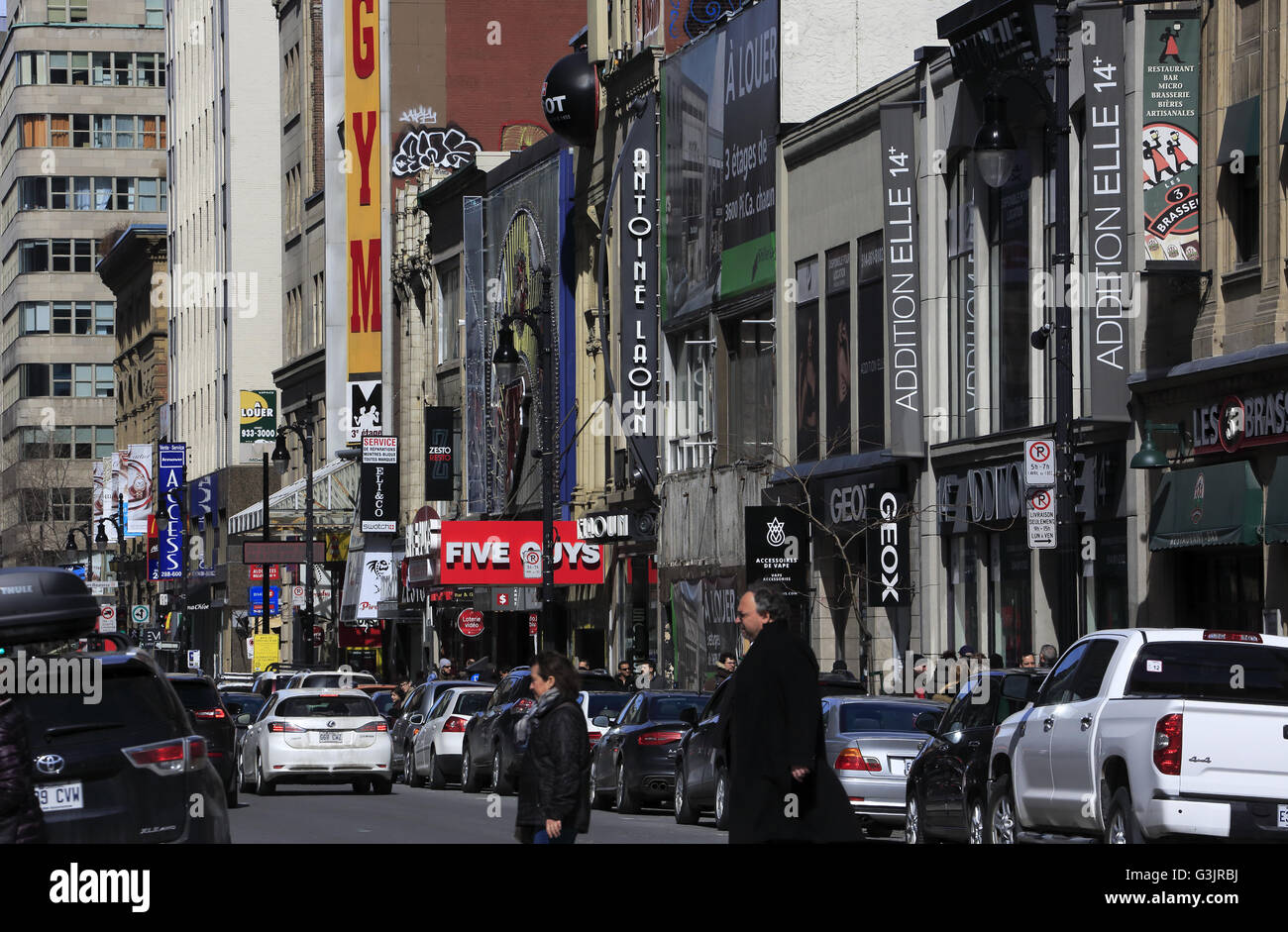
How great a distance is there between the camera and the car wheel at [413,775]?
1464 inches

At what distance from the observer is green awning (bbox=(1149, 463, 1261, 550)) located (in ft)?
92.3

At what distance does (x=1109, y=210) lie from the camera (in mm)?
31422

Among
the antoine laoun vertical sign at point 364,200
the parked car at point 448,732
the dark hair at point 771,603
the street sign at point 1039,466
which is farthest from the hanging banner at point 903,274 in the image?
the antoine laoun vertical sign at point 364,200

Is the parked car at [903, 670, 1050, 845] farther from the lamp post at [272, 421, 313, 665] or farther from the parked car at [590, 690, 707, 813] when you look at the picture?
the lamp post at [272, 421, 313, 665]

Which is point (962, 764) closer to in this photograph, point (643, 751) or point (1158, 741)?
point (1158, 741)

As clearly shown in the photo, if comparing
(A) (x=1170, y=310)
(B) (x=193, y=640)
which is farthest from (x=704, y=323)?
(B) (x=193, y=640)

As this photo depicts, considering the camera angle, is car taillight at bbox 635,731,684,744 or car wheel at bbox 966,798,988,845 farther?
car taillight at bbox 635,731,684,744

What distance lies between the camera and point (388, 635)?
260 ft

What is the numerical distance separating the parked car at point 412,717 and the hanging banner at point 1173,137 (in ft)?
42.2

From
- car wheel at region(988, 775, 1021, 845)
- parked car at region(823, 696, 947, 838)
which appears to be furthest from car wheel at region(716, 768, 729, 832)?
car wheel at region(988, 775, 1021, 845)

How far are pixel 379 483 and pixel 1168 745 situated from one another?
2323 inches

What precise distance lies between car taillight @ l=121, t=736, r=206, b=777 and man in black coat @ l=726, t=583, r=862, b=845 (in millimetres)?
3528
